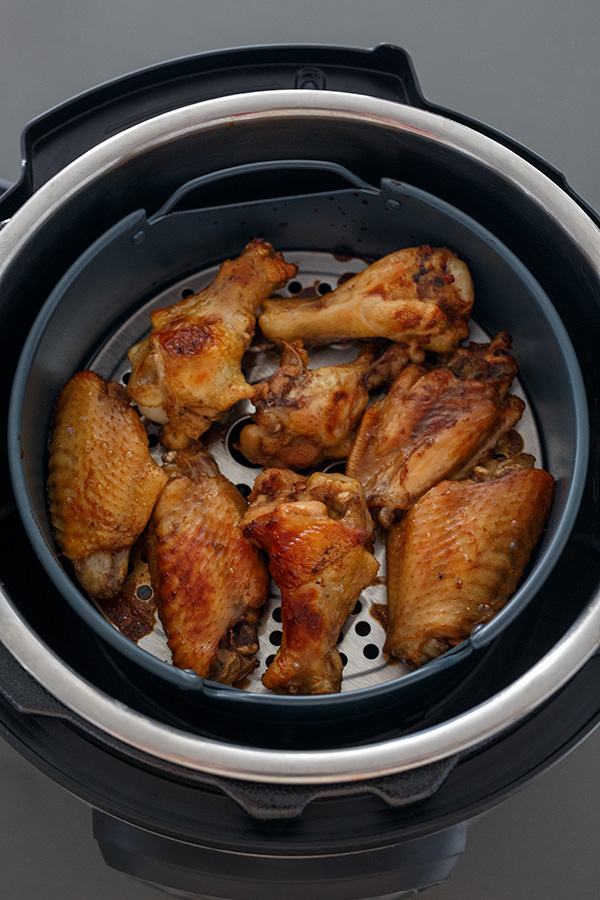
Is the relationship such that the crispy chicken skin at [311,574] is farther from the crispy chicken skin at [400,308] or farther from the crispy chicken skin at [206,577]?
the crispy chicken skin at [400,308]

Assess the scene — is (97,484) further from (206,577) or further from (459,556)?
(459,556)

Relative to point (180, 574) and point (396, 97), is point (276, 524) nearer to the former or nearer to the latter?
point (180, 574)

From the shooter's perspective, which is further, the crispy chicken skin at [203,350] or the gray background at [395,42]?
the gray background at [395,42]

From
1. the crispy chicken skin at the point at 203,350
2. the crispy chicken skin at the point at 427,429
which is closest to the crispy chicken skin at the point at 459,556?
the crispy chicken skin at the point at 427,429

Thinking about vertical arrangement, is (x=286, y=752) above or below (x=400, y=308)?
below

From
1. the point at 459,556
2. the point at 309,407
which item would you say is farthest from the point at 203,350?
the point at 459,556

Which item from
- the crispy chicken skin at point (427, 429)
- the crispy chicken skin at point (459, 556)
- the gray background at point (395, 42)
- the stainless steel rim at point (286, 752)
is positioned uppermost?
the gray background at point (395, 42)

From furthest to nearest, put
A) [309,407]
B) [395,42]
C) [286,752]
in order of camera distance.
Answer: [395,42], [309,407], [286,752]
